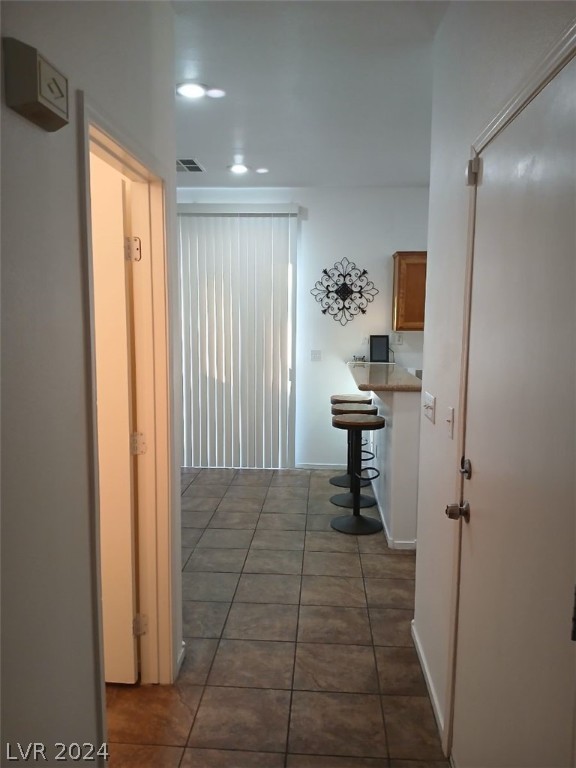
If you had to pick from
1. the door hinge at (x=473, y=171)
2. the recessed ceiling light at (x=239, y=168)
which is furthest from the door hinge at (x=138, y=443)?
the recessed ceiling light at (x=239, y=168)

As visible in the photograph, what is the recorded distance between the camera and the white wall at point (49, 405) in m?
1.06

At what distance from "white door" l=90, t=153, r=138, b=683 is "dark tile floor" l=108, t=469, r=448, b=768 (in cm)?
28

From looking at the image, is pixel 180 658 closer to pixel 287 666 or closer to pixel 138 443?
pixel 287 666

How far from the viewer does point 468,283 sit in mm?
1695

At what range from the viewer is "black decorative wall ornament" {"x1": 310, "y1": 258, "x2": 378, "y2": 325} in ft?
17.3

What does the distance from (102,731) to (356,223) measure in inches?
185

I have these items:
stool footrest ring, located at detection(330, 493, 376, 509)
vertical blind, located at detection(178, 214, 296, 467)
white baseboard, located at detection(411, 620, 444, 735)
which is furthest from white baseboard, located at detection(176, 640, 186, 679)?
vertical blind, located at detection(178, 214, 296, 467)

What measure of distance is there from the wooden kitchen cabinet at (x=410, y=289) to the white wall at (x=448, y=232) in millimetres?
2617

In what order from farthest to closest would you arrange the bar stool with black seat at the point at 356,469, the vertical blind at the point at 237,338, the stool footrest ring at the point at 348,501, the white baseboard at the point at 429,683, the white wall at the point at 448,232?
the vertical blind at the point at 237,338 < the stool footrest ring at the point at 348,501 < the bar stool with black seat at the point at 356,469 < the white baseboard at the point at 429,683 < the white wall at the point at 448,232

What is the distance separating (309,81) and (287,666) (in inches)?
112

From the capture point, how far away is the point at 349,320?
17.5 ft

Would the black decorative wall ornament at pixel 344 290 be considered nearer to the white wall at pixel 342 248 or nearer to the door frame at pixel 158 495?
the white wall at pixel 342 248

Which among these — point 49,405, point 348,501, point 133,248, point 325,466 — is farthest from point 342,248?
point 49,405

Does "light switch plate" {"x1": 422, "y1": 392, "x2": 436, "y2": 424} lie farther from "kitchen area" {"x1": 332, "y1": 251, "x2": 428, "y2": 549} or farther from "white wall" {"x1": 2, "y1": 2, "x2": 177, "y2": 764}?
"white wall" {"x1": 2, "y1": 2, "x2": 177, "y2": 764}
